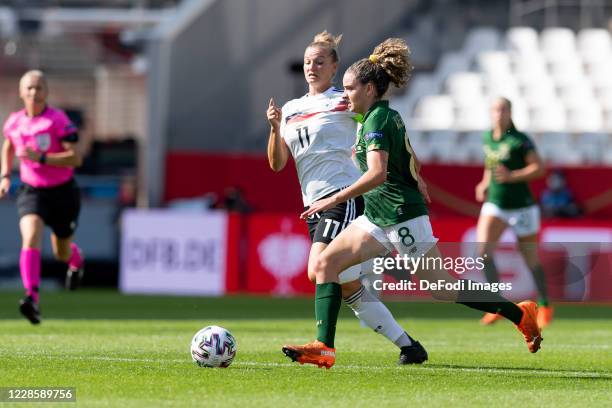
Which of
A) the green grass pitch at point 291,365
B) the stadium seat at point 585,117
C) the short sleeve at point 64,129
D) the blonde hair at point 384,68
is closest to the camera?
the green grass pitch at point 291,365

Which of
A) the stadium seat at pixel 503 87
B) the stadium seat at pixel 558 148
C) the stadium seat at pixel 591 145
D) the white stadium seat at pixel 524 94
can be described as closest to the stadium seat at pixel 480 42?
the white stadium seat at pixel 524 94

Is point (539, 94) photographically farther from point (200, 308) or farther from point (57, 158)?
point (57, 158)

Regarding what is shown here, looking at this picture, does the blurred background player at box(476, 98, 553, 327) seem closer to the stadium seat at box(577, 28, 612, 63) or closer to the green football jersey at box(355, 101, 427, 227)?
the green football jersey at box(355, 101, 427, 227)

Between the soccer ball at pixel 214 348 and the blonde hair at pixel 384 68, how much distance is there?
178 cm

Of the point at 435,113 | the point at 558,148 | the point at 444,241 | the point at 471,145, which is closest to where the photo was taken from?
the point at 444,241

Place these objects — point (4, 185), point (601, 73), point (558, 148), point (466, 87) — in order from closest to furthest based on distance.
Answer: point (4, 185)
point (558, 148)
point (466, 87)
point (601, 73)

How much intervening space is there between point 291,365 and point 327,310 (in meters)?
0.59

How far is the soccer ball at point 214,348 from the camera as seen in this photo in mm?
8117

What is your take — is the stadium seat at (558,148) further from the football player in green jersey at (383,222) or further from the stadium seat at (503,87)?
the football player in green jersey at (383,222)

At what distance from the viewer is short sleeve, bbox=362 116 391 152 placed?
788cm

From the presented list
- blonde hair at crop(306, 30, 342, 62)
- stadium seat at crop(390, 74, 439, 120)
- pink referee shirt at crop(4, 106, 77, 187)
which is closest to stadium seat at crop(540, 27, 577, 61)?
stadium seat at crop(390, 74, 439, 120)

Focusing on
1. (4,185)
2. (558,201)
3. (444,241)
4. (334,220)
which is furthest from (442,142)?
(334,220)

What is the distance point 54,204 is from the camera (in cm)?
1209

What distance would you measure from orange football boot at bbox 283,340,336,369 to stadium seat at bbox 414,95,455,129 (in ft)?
55.2
